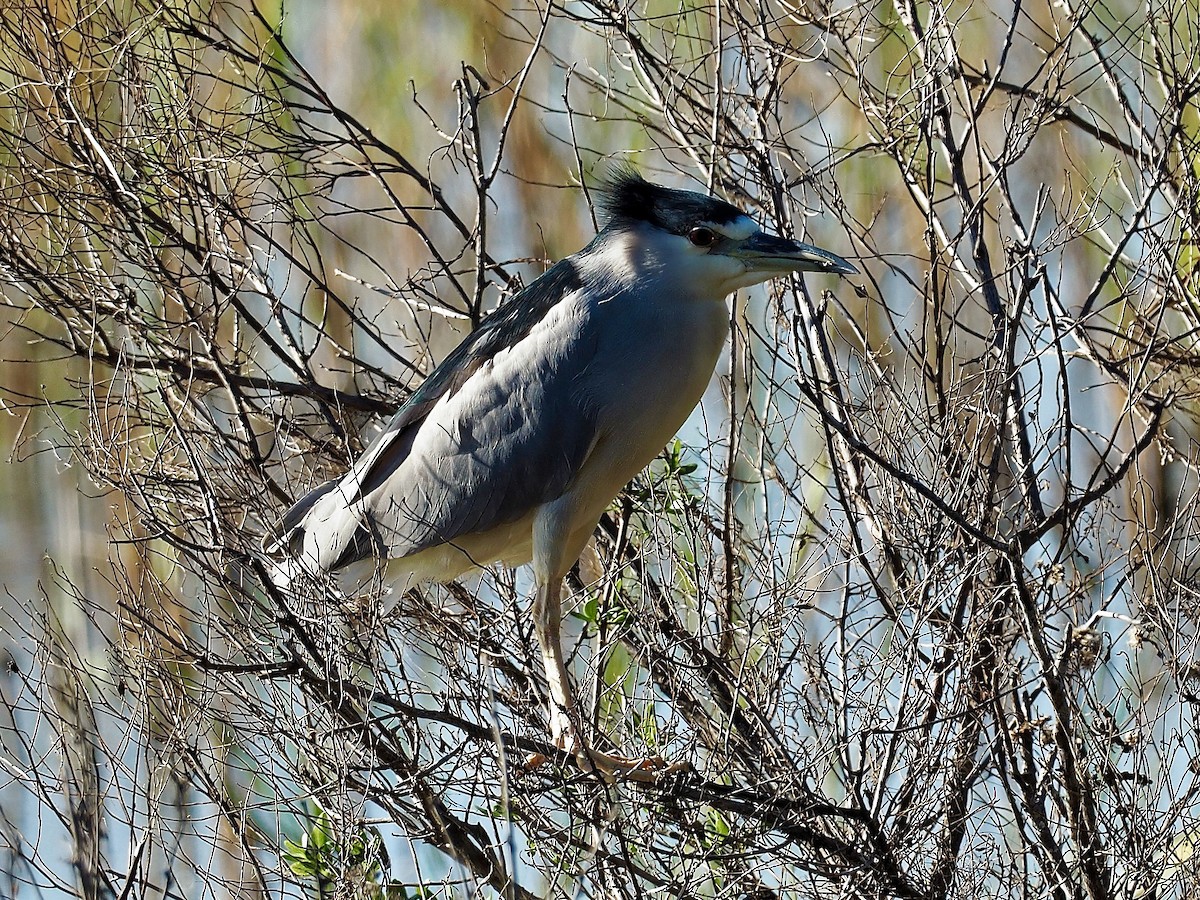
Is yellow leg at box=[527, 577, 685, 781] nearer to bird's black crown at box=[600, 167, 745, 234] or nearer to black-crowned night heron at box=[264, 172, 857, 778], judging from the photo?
black-crowned night heron at box=[264, 172, 857, 778]

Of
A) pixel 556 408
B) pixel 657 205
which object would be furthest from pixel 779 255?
pixel 556 408

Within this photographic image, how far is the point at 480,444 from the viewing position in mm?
2738

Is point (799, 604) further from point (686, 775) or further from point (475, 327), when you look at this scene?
point (475, 327)

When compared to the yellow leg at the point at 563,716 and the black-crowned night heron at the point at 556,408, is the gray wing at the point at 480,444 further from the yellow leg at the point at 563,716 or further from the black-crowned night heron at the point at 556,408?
the yellow leg at the point at 563,716

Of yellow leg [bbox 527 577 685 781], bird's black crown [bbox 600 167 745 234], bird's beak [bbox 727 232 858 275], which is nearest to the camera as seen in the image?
yellow leg [bbox 527 577 685 781]

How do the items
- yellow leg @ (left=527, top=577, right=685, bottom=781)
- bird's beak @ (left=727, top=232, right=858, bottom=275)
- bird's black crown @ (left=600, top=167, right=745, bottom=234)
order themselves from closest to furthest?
yellow leg @ (left=527, top=577, right=685, bottom=781), bird's beak @ (left=727, top=232, right=858, bottom=275), bird's black crown @ (left=600, top=167, right=745, bottom=234)

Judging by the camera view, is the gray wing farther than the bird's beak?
Yes

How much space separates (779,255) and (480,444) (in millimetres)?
673

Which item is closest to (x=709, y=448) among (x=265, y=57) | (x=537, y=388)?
(x=537, y=388)

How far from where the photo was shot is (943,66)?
2.54 metres

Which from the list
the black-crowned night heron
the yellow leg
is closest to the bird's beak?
the black-crowned night heron

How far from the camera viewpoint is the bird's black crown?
258 centimetres

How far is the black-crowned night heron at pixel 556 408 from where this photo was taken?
263cm

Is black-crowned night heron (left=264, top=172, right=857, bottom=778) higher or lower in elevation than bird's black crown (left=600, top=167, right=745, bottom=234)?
lower
